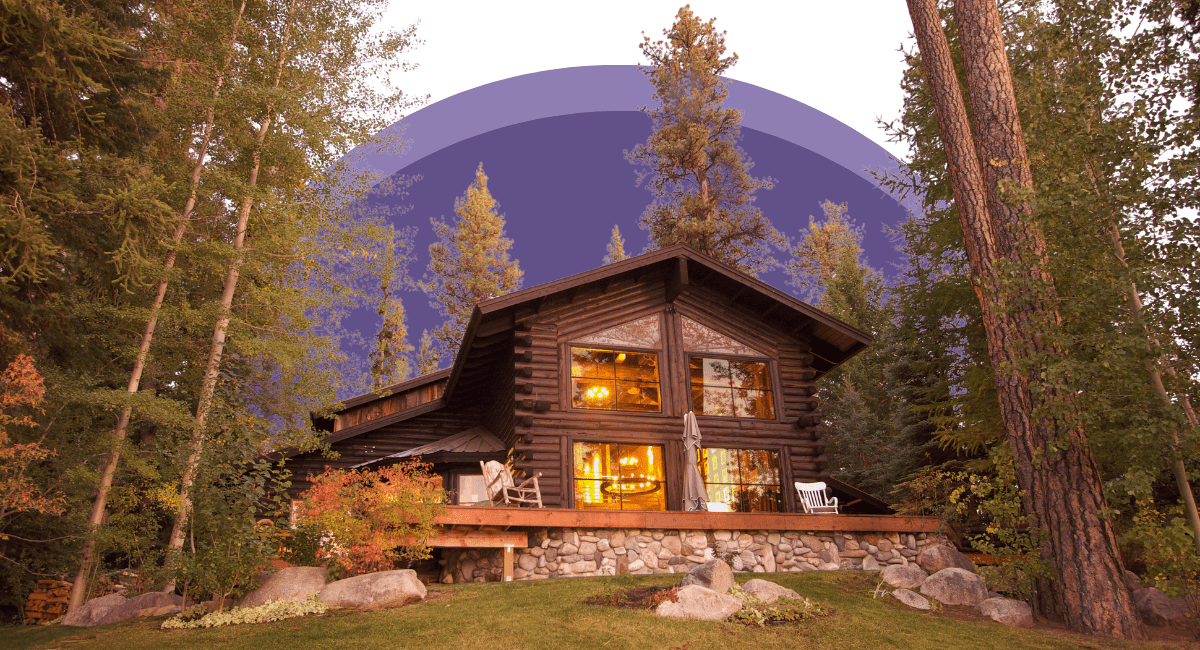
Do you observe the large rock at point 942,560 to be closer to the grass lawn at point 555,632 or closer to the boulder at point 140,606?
the grass lawn at point 555,632

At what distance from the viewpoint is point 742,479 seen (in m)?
13.9

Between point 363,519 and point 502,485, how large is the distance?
333 cm

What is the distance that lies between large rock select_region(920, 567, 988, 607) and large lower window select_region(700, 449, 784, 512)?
5.14 metres

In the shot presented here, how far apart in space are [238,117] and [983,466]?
1419 cm

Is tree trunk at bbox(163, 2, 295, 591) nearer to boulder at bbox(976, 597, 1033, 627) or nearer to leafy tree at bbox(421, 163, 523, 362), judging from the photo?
boulder at bbox(976, 597, 1033, 627)

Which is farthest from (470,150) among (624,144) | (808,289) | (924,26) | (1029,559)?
(1029,559)

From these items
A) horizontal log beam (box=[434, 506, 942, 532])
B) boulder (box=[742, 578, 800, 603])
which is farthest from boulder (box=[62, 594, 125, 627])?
boulder (box=[742, 578, 800, 603])

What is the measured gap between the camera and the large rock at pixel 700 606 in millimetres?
7227

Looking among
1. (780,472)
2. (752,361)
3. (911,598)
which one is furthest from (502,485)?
(911,598)

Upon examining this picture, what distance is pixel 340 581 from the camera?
802 cm

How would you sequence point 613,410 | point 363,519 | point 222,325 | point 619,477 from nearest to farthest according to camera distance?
1. point 363,519
2. point 222,325
3. point 619,477
4. point 613,410

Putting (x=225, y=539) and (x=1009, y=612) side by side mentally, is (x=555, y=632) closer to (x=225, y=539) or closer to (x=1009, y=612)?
(x=225, y=539)

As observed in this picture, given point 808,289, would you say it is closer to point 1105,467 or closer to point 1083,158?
point 1105,467

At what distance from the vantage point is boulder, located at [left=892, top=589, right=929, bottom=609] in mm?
8242
